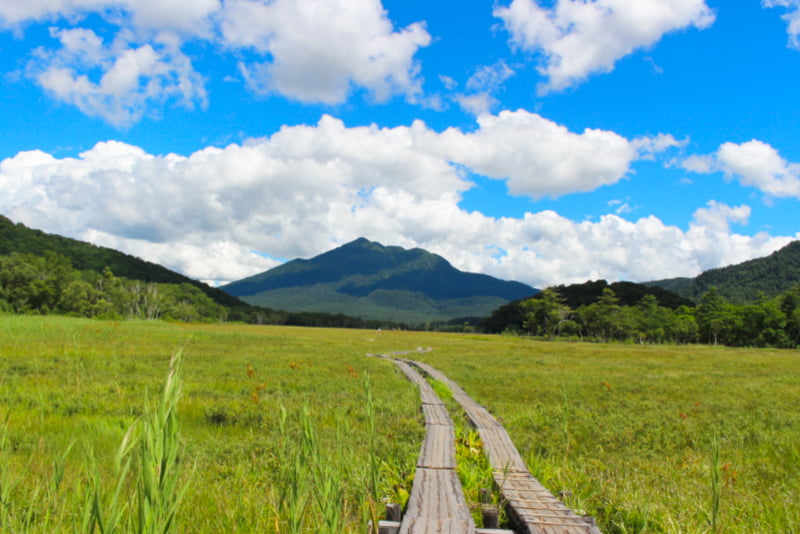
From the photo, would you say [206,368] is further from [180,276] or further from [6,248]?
[180,276]

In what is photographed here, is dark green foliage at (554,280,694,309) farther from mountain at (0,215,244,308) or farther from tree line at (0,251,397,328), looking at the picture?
mountain at (0,215,244,308)

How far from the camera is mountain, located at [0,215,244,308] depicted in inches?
5010

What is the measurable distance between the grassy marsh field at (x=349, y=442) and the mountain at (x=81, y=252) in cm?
13975

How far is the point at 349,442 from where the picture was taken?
527 cm

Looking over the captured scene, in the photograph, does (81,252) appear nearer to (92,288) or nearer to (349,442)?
(92,288)

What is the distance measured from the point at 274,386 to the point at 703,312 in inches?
4056

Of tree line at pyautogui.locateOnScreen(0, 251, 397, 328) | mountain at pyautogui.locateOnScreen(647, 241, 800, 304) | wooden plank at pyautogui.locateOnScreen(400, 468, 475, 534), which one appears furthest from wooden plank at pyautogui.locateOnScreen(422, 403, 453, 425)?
mountain at pyautogui.locateOnScreen(647, 241, 800, 304)

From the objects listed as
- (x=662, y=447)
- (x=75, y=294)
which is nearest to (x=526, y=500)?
(x=662, y=447)

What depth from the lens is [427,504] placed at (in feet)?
15.9

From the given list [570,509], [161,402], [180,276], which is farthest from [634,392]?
[180,276]

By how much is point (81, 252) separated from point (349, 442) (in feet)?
633

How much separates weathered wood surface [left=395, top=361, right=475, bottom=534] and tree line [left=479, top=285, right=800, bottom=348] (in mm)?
87163

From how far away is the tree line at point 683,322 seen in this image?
81.9 metres

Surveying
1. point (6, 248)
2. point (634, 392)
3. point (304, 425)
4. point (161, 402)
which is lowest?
point (634, 392)
